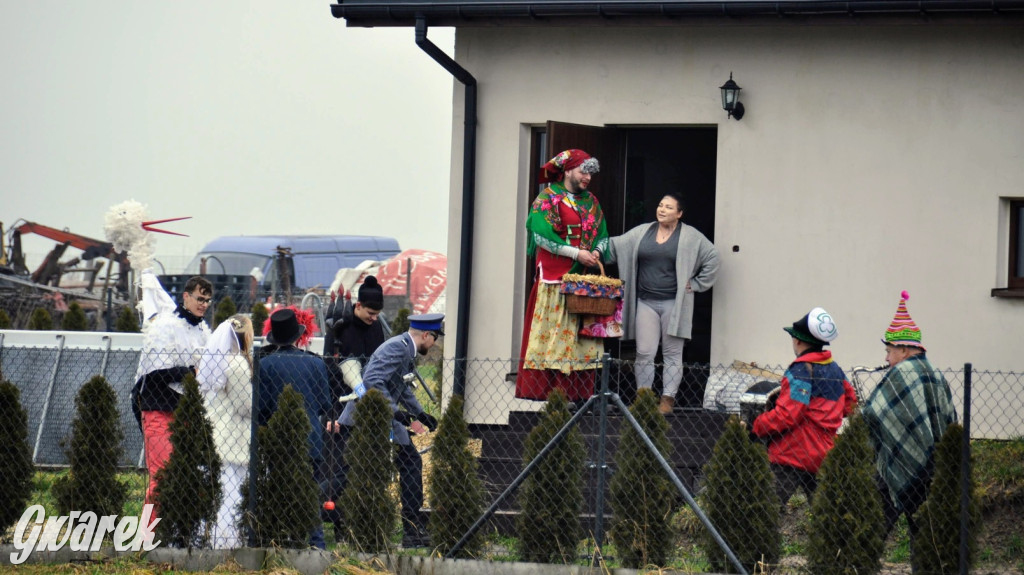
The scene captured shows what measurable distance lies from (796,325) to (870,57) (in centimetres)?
327

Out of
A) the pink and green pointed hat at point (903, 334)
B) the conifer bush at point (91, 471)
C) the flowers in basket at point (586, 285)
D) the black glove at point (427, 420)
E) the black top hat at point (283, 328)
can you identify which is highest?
the flowers in basket at point (586, 285)

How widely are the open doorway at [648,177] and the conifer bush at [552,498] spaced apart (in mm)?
2727

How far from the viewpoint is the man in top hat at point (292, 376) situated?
7871mm

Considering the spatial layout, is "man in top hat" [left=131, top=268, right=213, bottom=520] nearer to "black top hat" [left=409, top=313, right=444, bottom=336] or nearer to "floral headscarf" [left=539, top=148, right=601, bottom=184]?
"black top hat" [left=409, top=313, right=444, bottom=336]

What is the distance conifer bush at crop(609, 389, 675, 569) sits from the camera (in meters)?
7.30

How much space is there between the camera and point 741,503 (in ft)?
23.4

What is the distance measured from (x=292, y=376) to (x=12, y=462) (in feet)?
5.93

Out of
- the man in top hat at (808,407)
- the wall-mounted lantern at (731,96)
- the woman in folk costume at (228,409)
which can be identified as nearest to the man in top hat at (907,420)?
the man in top hat at (808,407)

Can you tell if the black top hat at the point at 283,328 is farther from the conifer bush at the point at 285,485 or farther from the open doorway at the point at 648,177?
the open doorway at the point at 648,177

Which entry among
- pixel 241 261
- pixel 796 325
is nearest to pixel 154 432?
pixel 796 325

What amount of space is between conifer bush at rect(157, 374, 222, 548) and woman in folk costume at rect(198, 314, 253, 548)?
9 centimetres

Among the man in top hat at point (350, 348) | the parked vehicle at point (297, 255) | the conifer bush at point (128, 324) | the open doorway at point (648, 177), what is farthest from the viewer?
the parked vehicle at point (297, 255)

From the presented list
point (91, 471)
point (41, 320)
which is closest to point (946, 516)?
point (91, 471)

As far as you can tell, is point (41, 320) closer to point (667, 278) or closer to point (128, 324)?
point (128, 324)
